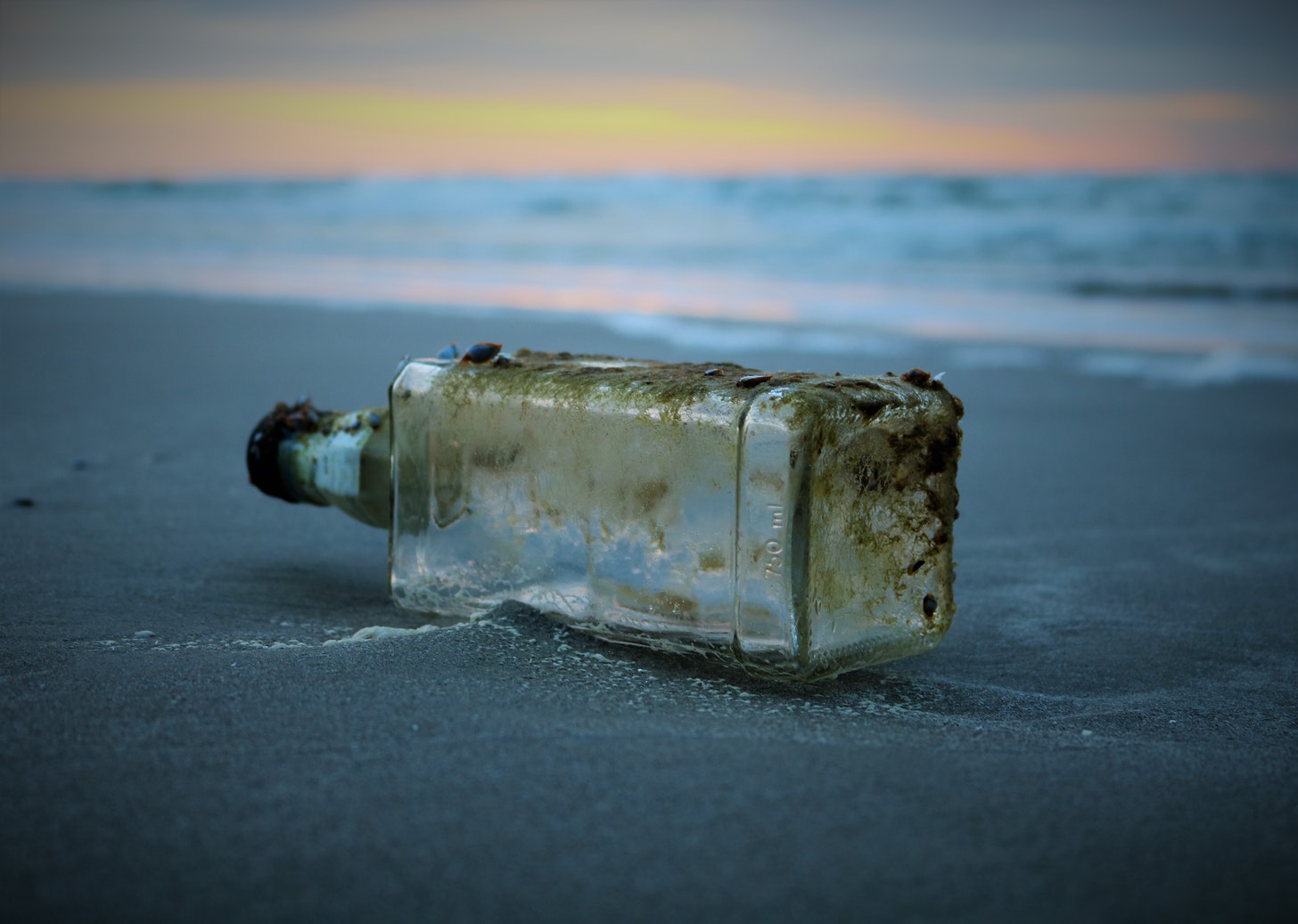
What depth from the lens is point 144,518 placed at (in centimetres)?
248

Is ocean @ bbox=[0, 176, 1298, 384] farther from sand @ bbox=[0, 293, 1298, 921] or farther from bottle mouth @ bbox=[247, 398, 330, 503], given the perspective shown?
bottle mouth @ bbox=[247, 398, 330, 503]

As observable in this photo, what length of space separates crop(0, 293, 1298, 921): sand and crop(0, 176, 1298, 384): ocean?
3195 mm

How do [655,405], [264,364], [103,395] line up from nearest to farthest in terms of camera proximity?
1. [655,405]
2. [103,395]
3. [264,364]

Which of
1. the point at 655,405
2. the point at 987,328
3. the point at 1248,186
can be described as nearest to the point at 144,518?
the point at 655,405

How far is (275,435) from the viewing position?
73.1 inches

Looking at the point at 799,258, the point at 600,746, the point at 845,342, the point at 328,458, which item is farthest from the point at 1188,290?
the point at 600,746

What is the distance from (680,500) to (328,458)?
657 mm

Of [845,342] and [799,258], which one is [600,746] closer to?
[845,342]

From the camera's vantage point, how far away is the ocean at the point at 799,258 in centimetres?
610

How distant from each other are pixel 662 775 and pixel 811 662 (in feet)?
0.98

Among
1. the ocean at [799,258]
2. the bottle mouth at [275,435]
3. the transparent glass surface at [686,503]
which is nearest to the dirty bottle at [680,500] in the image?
the transparent glass surface at [686,503]

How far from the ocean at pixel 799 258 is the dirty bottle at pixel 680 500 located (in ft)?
12.1

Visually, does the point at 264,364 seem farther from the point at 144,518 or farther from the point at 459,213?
the point at 459,213

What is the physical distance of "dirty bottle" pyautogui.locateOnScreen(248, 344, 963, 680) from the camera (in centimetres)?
137
